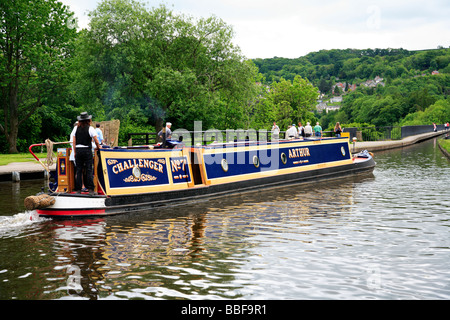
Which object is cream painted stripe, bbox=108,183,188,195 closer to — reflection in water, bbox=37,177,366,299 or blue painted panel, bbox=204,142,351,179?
reflection in water, bbox=37,177,366,299

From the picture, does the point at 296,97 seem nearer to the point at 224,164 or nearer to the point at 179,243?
the point at 224,164

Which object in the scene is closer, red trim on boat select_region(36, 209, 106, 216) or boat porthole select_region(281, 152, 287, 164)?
red trim on boat select_region(36, 209, 106, 216)

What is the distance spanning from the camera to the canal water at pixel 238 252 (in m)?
7.34

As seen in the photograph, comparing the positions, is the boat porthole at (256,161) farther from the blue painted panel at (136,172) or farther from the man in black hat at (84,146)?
the man in black hat at (84,146)

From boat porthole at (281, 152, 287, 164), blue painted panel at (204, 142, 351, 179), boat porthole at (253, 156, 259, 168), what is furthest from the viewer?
boat porthole at (281, 152, 287, 164)

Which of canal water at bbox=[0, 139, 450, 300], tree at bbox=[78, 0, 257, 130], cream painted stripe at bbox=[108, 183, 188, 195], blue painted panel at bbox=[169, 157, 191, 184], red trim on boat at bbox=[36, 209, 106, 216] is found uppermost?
tree at bbox=[78, 0, 257, 130]

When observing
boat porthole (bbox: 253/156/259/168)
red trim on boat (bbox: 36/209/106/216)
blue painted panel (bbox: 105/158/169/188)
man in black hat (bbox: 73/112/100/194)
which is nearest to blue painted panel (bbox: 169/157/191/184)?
blue painted panel (bbox: 105/158/169/188)

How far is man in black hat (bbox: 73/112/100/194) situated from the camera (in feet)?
40.3

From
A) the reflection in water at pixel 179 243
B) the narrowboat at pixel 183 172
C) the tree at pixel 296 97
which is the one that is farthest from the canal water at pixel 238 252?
the tree at pixel 296 97

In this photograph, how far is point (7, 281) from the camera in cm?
771

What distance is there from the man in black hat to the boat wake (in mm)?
1352

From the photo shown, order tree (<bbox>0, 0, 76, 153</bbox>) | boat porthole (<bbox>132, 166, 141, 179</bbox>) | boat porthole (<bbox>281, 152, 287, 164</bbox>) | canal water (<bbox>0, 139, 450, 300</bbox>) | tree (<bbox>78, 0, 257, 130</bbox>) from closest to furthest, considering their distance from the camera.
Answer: canal water (<bbox>0, 139, 450, 300</bbox>) → boat porthole (<bbox>132, 166, 141, 179</bbox>) → boat porthole (<bbox>281, 152, 287, 164</bbox>) → tree (<bbox>0, 0, 76, 153</bbox>) → tree (<bbox>78, 0, 257, 130</bbox>)

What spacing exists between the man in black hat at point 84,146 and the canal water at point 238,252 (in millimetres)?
1233
